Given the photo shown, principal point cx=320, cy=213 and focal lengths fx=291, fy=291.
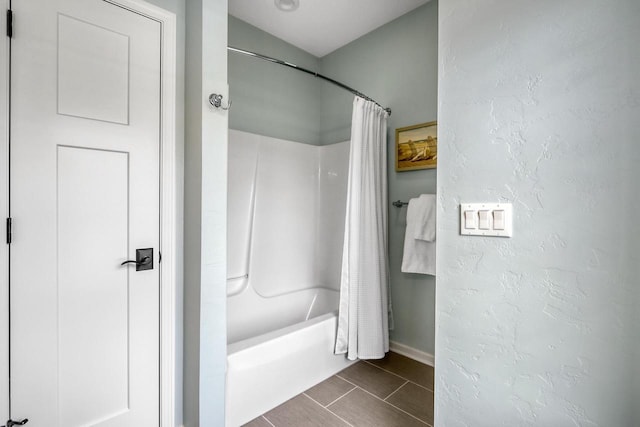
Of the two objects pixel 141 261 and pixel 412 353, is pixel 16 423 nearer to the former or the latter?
pixel 141 261

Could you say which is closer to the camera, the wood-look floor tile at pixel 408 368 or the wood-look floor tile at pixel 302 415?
the wood-look floor tile at pixel 302 415

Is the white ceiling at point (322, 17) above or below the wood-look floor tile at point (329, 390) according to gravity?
above

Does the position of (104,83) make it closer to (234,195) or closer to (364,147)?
(234,195)

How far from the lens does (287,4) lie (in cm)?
224

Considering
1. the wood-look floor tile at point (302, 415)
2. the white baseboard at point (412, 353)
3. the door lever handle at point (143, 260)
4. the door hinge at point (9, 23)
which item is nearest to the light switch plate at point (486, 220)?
the wood-look floor tile at point (302, 415)

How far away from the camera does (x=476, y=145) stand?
41.1 inches

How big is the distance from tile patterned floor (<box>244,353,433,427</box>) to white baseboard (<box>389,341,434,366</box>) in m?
0.06

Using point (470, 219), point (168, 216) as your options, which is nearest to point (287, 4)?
point (168, 216)

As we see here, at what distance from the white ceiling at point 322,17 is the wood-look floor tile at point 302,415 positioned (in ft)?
9.23

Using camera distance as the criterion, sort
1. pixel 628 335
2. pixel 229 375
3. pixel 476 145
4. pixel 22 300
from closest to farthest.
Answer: pixel 628 335, pixel 476 145, pixel 22 300, pixel 229 375

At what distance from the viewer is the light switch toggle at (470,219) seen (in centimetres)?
105

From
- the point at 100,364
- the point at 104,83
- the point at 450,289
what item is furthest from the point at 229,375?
the point at 104,83

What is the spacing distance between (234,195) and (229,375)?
1.34 meters

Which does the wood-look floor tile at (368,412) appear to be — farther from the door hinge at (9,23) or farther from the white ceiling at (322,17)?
the white ceiling at (322,17)
